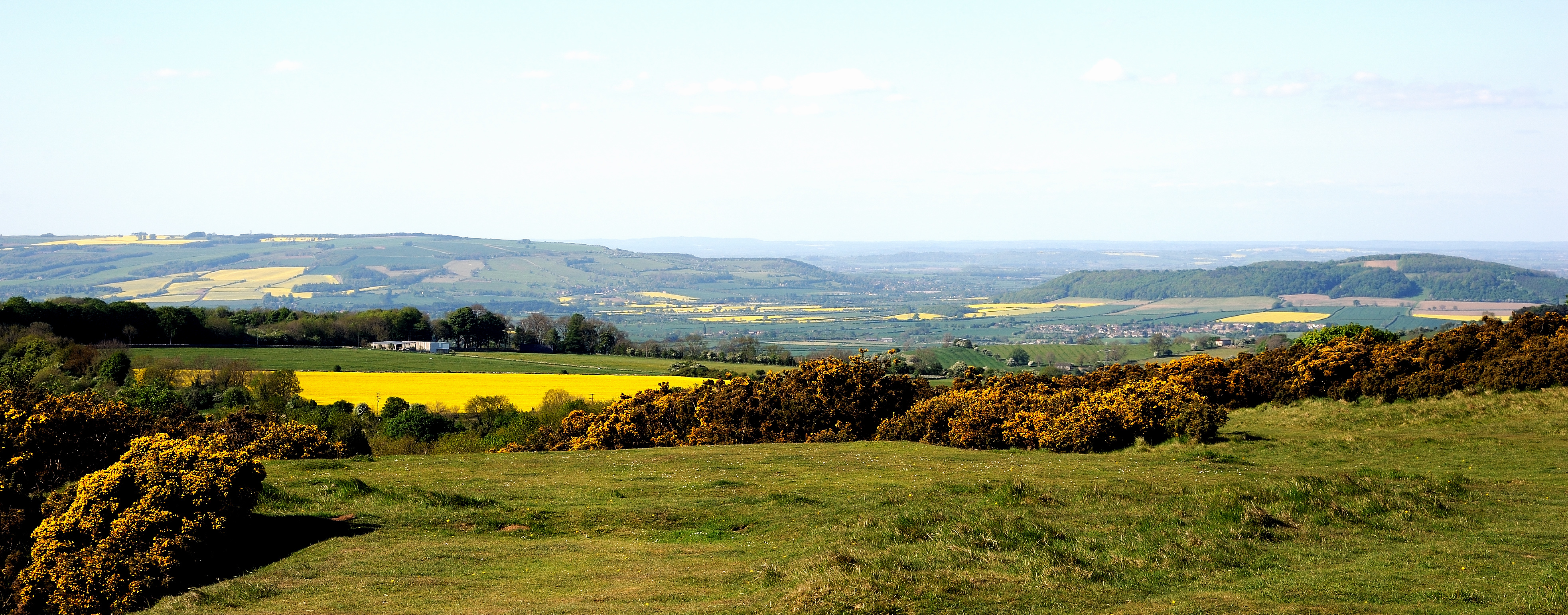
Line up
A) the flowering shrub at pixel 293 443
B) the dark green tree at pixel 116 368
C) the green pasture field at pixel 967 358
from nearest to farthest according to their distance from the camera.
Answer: the flowering shrub at pixel 293 443
the dark green tree at pixel 116 368
the green pasture field at pixel 967 358

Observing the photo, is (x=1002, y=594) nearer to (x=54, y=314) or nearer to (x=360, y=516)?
(x=360, y=516)

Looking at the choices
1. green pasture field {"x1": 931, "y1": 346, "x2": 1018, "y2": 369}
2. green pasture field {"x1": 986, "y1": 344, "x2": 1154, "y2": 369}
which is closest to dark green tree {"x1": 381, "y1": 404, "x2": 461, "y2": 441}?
green pasture field {"x1": 931, "y1": 346, "x2": 1018, "y2": 369}

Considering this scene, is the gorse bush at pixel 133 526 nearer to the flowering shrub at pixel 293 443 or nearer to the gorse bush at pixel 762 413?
the flowering shrub at pixel 293 443

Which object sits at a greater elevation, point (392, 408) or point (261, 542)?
point (261, 542)

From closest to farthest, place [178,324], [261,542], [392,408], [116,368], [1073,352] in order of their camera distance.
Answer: [261,542], [392,408], [116,368], [178,324], [1073,352]

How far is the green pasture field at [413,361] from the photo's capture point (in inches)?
3344

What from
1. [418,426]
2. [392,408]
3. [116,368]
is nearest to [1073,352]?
[392,408]

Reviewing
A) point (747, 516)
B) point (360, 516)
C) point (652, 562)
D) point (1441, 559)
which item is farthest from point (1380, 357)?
point (360, 516)

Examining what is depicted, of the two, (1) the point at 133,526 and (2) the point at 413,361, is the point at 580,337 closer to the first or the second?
(2) the point at 413,361

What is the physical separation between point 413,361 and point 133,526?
3236 inches

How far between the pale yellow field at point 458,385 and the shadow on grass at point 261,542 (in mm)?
43498

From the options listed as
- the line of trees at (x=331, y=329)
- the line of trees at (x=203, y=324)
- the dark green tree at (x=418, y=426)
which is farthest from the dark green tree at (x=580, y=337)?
the dark green tree at (x=418, y=426)

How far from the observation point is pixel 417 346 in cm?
11719

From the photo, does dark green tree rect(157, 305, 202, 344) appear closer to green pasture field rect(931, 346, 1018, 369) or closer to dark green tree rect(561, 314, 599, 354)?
dark green tree rect(561, 314, 599, 354)
